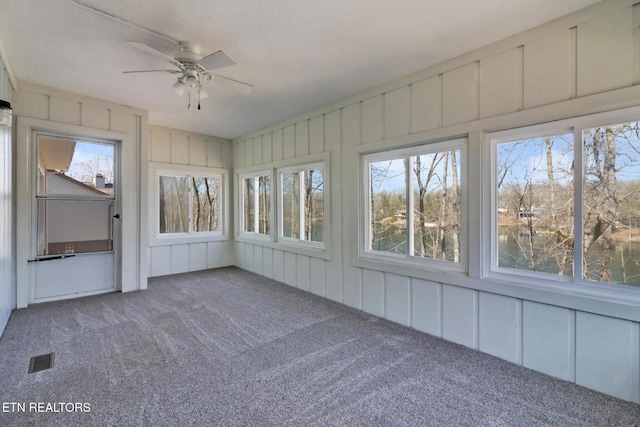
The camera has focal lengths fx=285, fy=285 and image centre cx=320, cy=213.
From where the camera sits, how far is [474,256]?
272 centimetres

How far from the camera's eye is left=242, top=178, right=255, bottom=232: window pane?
6.02 metres

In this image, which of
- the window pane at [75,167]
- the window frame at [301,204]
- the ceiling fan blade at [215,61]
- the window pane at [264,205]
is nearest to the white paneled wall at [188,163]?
the window pane at [264,205]

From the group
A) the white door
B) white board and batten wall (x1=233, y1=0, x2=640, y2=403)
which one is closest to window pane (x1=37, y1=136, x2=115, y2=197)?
the white door

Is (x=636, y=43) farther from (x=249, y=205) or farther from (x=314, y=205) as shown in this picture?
(x=249, y=205)

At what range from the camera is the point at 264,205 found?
564 cm

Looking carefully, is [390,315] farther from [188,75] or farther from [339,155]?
[188,75]

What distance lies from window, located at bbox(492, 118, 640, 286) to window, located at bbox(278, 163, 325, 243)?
7.98 ft

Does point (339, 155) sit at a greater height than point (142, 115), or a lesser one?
lesser

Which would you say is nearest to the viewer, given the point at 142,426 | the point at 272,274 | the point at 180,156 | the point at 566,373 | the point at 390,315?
the point at 142,426

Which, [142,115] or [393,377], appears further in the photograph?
[142,115]

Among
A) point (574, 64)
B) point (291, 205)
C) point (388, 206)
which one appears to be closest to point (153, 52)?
point (388, 206)

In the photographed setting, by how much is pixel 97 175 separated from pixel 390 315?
469 centimetres

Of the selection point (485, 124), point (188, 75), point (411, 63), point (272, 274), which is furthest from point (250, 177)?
point (485, 124)

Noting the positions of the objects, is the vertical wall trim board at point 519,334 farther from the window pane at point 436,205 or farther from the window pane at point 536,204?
the window pane at point 436,205
